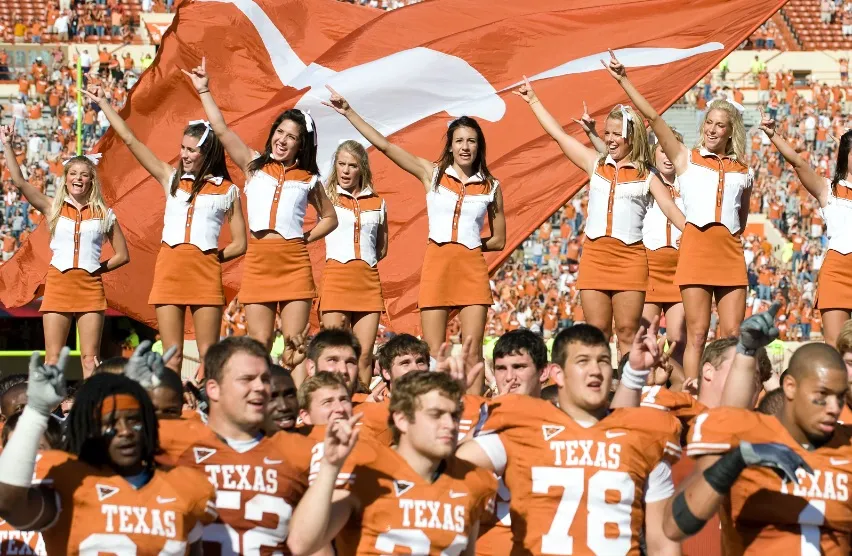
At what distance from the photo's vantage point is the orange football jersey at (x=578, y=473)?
5.03 m

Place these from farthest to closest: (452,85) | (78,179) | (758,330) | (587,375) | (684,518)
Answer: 1. (452,85)
2. (78,179)
3. (587,375)
4. (758,330)
5. (684,518)

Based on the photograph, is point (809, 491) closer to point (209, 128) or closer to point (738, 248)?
point (738, 248)

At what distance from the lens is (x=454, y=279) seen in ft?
28.1

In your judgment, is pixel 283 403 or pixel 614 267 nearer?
pixel 283 403

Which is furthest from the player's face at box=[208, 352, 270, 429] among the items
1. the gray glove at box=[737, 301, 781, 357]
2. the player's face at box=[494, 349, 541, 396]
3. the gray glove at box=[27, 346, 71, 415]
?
the gray glove at box=[737, 301, 781, 357]

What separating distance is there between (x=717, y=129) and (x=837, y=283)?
115 centimetres

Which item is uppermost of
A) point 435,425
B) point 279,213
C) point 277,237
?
point 279,213

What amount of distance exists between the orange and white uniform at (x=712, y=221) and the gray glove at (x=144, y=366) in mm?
3953

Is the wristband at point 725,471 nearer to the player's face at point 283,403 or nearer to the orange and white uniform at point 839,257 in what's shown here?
the player's face at point 283,403

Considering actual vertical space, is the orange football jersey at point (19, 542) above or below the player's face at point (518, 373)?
below

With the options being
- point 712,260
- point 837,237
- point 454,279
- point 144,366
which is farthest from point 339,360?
point 837,237

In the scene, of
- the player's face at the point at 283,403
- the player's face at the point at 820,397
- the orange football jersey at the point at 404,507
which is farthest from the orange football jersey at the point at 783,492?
the player's face at the point at 283,403

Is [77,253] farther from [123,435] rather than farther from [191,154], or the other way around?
[123,435]

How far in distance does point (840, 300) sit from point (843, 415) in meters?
2.94
